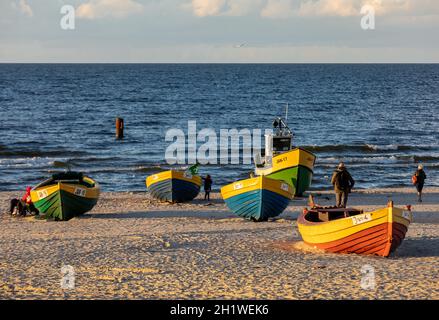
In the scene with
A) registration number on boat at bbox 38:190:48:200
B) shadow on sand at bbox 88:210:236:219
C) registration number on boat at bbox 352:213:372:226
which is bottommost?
shadow on sand at bbox 88:210:236:219

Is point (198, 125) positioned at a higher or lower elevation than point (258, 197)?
lower

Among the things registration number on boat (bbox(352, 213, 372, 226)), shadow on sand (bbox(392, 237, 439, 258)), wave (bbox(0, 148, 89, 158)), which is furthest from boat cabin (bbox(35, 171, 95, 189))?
wave (bbox(0, 148, 89, 158))


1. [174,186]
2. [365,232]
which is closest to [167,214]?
[174,186]

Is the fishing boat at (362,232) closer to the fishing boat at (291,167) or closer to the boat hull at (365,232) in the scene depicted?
the boat hull at (365,232)

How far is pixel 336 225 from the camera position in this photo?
19.1 m

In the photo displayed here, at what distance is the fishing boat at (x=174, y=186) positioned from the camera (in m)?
30.6

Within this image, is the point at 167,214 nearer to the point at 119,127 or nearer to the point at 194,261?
the point at 194,261

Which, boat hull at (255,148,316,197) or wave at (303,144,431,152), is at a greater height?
boat hull at (255,148,316,197)

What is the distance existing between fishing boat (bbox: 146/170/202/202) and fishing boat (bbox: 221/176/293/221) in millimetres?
5304

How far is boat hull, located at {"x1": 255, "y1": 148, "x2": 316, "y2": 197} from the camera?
102 ft

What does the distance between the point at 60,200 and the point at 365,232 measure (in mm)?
12130

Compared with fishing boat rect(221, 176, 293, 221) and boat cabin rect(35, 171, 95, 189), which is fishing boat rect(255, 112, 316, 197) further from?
boat cabin rect(35, 171, 95, 189)

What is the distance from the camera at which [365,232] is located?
18.6 m

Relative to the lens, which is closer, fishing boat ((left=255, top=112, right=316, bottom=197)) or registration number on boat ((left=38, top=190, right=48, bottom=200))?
registration number on boat ((left=38, top=190, right=48, bottom=200))
